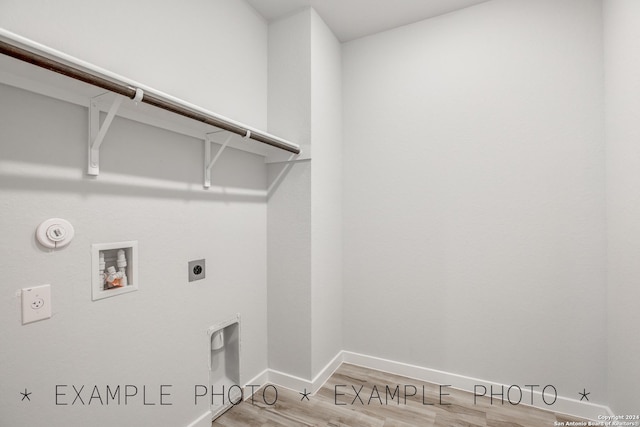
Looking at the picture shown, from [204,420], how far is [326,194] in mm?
1482

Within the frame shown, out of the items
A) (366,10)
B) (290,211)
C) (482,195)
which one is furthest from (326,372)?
(366,10)

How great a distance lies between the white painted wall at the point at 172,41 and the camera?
0.98m

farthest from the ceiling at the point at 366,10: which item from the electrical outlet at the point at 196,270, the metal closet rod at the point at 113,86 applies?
the electrical outlet at the point at 196,270

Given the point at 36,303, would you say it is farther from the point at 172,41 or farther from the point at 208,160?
the point at 172,41

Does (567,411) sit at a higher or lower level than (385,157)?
lower

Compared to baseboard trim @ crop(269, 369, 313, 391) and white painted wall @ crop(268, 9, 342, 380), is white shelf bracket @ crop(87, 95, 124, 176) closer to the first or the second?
white painted wall @ crop(268, 9, 342, 380)

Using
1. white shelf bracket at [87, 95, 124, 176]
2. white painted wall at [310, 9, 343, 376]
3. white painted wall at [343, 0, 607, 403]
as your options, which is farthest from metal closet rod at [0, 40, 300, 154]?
white painted wall at [343, 0, 607, 403]

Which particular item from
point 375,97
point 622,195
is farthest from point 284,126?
point 622,195

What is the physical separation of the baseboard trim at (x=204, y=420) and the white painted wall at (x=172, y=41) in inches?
64.5

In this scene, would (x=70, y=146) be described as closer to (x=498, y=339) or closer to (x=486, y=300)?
(x=486, y=300)

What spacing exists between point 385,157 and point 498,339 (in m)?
1.40

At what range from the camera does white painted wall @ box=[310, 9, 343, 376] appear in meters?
1.88

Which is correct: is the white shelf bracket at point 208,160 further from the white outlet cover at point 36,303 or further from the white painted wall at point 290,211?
the white outlet cover at point 36,303

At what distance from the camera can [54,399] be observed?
0.97 m
